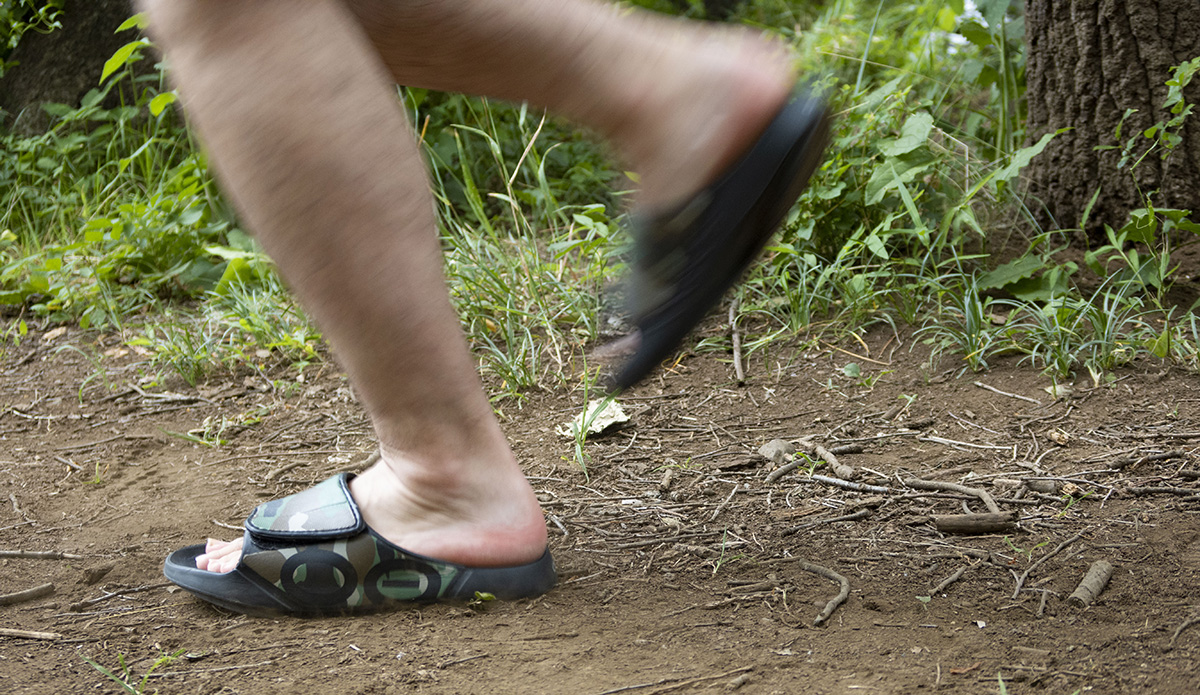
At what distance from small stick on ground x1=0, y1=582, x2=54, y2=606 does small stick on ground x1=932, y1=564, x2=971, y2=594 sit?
4.00 feet

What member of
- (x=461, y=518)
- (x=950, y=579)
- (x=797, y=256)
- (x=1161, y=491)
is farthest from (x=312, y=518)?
(x=797, y=256)

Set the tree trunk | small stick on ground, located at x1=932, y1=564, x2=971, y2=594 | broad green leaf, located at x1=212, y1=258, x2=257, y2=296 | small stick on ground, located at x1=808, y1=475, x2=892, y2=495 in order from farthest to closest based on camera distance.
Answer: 1. the tree trunk
2. broad green leaf, located at x1=212, y1=258, x2=257, y2=296
3. small stick on ground, located at x1=808, y1=475, x2=892, y2=495
4. small stick on ground, located at x1=932, y1=564, x2=971, y2=594

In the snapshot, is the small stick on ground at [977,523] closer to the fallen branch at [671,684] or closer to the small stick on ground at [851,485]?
the small stick on ground at [851,485]

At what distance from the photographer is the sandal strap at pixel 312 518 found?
3.99ft

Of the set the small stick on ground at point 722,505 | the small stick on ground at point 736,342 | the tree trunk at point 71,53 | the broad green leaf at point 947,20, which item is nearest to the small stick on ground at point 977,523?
the small stick on ground at point 722,505

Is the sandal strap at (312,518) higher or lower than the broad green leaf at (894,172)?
lower

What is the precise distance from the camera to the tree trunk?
3.93 m

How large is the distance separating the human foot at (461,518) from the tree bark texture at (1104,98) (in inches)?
65.7

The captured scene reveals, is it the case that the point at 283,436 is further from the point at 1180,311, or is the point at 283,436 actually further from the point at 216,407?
the point at 1180,311

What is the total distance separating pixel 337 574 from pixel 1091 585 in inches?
36.5

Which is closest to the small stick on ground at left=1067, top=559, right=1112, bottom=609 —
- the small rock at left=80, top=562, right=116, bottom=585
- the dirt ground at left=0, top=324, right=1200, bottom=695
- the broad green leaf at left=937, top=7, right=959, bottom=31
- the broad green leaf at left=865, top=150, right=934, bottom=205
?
the dirt ground at left=0, top=324, right=1200, bottom=695

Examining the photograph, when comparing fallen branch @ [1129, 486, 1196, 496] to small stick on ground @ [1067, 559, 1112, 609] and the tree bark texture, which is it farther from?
the tree bark texture

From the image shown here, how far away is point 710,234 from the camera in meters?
1.08

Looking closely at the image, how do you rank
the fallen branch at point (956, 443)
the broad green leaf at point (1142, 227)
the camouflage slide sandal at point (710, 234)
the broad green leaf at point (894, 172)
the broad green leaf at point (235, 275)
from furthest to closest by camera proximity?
the broad green leaf at point (235, 275) → the broad green leaf at point (894, 172) → the broad green leaf at point (1142, 227) → the fallen branch at point (956, 443) → the camouflage slide sandal at point (710, 234)
